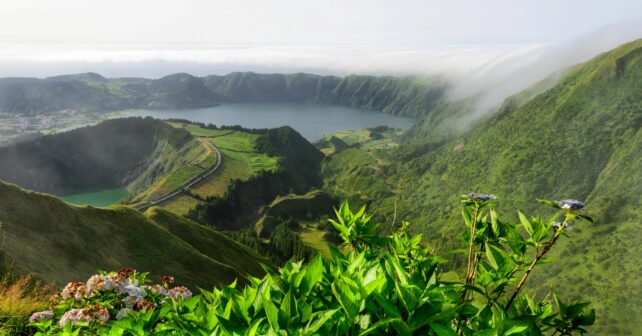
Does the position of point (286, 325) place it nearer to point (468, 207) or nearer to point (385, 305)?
point (385, 305)

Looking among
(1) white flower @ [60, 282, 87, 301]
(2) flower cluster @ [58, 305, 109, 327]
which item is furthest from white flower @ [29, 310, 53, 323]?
(2) flower cluster @ [58, 305, 109, 327]

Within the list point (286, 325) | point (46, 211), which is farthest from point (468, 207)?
point (46, 211)

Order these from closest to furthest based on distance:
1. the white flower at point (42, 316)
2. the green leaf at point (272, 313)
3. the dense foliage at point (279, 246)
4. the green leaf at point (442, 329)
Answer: the green leaf at point (442, 329) → the green leaf at point (272, 313) → the white flower at point (42, 316) → the dense foliage at point (279, 246)

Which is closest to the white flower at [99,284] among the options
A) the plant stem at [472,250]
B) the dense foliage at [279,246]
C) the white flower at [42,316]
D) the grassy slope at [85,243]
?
the white flower at [42,316]

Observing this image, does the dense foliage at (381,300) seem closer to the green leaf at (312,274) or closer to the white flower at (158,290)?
the green leaf at (312,274)

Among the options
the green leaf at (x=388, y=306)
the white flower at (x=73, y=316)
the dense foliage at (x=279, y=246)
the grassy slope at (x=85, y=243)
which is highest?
the green leaf at (x=388, y=306)

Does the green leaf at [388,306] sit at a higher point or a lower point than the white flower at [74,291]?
higher

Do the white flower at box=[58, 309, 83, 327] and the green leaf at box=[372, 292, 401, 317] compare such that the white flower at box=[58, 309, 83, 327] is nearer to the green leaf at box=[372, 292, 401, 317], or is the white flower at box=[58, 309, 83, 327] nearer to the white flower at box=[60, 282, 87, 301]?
the white flower at box=[60, 282, 87, 301]
